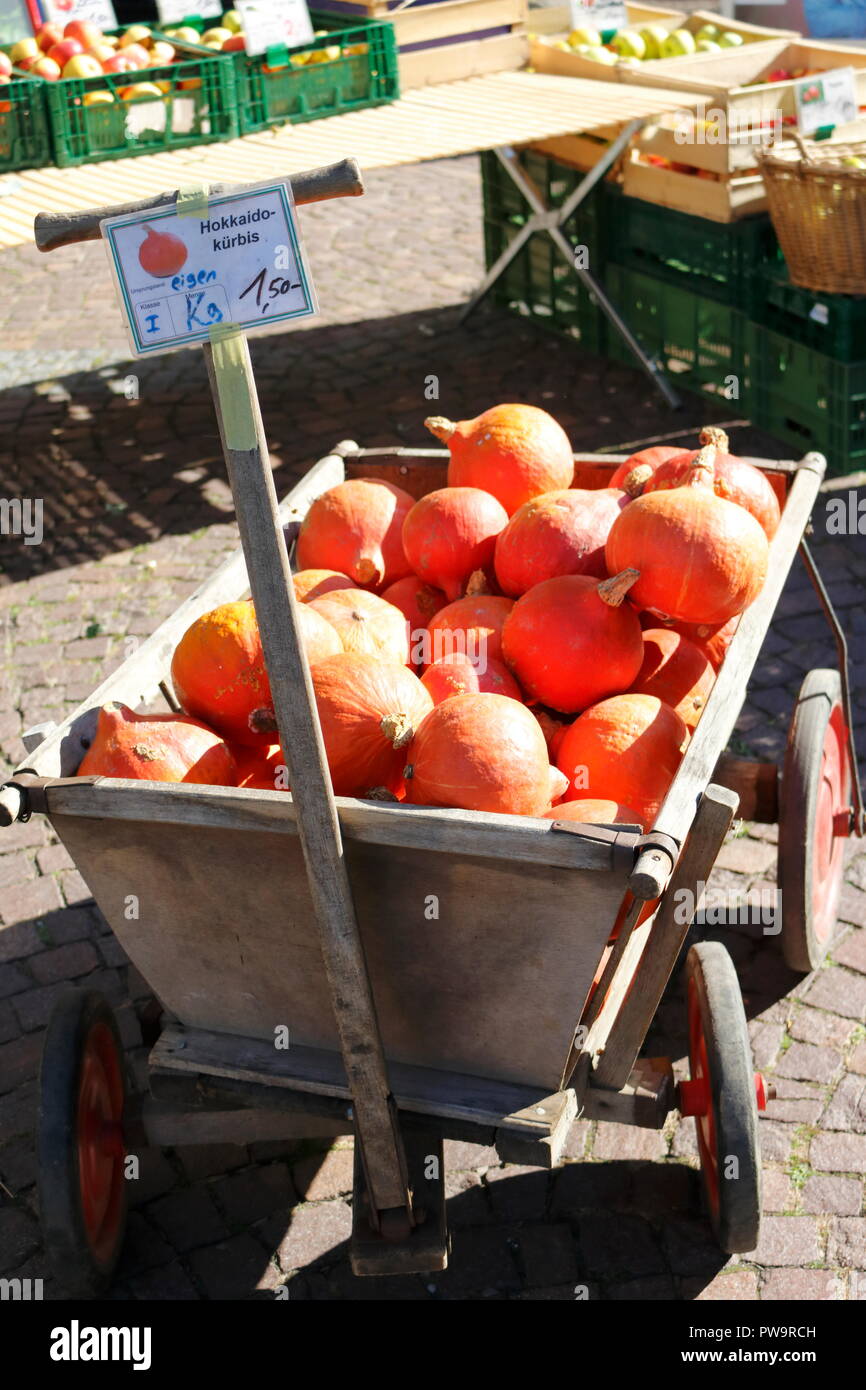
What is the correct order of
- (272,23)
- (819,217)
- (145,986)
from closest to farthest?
(145,986) → (819,217) → (272,23)

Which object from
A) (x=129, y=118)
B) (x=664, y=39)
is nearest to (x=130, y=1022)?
(x=129, y=118)

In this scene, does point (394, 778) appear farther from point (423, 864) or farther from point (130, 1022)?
point (130, 1022)

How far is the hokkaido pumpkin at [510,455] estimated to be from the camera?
123 inches

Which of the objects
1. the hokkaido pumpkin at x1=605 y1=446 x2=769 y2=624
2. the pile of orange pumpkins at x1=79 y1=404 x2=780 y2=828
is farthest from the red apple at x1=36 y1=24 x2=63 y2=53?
the hokkaido pumpkin at x1=605 y1=446 x2=769 y2=624

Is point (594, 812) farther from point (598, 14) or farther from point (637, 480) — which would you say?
point (598, 14)

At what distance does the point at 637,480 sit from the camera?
302 cm

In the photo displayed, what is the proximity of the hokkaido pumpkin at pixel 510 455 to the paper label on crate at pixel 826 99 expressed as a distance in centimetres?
383

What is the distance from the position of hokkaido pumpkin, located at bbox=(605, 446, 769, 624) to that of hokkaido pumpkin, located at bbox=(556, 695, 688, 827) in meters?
0.24

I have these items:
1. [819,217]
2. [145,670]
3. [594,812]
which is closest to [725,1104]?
[594,812]

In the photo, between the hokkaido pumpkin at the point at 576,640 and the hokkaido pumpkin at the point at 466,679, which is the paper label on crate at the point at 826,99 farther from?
the hokkaido pumpkin at the point at 466,679

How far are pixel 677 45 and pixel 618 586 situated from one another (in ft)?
20.2

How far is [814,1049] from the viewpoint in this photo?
3207mm

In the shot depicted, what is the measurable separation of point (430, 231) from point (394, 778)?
828 centimetres

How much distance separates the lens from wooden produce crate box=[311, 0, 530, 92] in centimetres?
658
